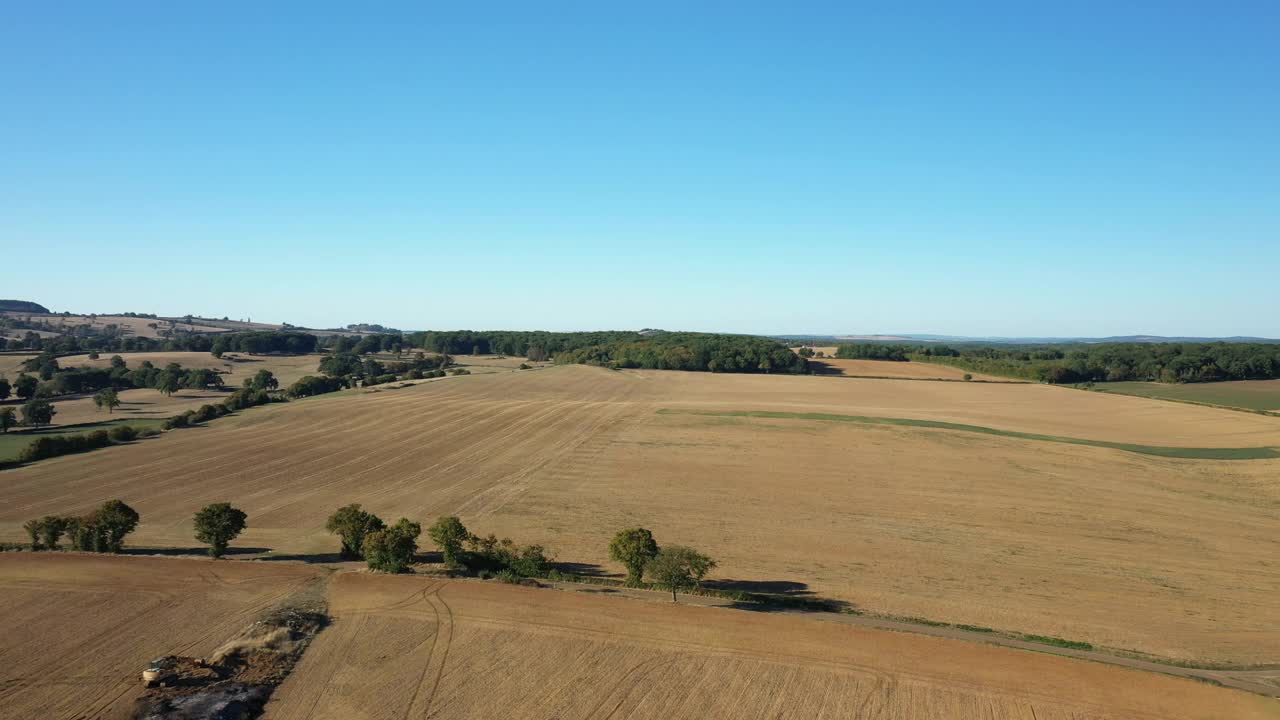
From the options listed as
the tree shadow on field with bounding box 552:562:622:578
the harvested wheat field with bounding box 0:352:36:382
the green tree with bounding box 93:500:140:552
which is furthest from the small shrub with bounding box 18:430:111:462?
the harvested wheat field with bounding box 0:352:36:382

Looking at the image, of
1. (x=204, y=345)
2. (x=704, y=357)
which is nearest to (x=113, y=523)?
(x=704, y=357)

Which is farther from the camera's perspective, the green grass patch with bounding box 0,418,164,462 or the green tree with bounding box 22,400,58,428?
the green tree with bounding box 22,400,58,428

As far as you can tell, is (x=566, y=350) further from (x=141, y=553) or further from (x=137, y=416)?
(x=141, y=553)

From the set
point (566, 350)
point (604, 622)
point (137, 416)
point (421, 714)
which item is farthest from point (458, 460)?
point (566, 350)

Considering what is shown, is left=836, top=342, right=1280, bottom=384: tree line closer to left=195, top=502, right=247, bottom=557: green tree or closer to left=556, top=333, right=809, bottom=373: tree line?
left=556, top=333, right=809, bottom=373: tree line

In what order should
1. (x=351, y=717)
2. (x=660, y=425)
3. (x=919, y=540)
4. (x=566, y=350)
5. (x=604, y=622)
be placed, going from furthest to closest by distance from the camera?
(x=566, y=350)
(x=660, y=425)
(x=919, y=540)
(x=604, y=622)
(x=351, y=717)

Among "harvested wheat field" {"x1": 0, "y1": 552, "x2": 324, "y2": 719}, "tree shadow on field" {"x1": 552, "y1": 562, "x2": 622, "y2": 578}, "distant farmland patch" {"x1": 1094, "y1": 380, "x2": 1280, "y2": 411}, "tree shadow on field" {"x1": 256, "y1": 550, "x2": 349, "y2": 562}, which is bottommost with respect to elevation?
"tree shadow on field" {"x1": 256, "y1": 550, "x2": 349, "y2": 562}

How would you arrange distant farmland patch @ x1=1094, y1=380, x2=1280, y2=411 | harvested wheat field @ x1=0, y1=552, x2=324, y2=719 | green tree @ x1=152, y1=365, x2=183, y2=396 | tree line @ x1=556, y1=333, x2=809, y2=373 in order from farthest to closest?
1. tree line @ x1=556, y1=333, x2=809, y2=373
2. green tree @ x1=152, y1=365, x2=183, y2=396
3. distant farmland patch @ x1=1094, y1=380, x2=1280, y2=411
4. harvested wheat field @ x1=0, y1=552, x2=324, y2=719

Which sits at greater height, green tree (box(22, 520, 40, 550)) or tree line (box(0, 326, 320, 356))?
tree line (box(0, 326, 320, 356))
